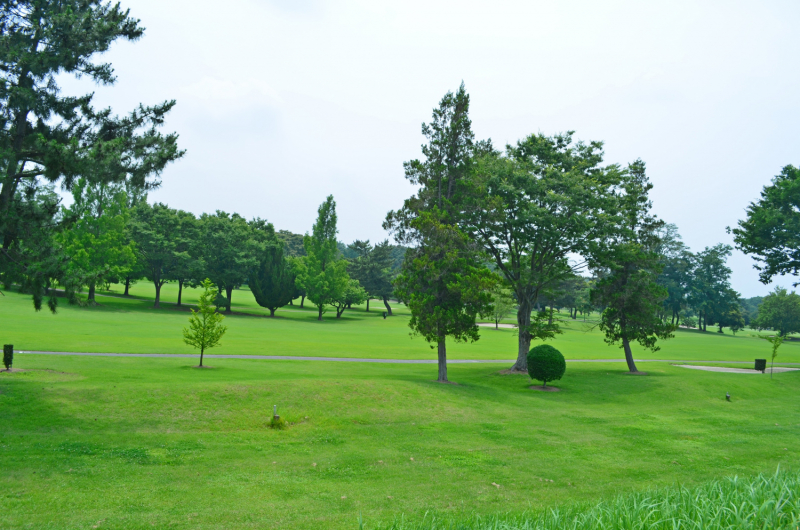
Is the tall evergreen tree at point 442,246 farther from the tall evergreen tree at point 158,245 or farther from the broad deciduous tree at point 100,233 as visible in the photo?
the tall evergreen tree at point 158,245

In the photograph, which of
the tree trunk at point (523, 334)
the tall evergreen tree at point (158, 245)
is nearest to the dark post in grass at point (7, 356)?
the tree trunk at point (523, 334)

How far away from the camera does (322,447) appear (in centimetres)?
1434

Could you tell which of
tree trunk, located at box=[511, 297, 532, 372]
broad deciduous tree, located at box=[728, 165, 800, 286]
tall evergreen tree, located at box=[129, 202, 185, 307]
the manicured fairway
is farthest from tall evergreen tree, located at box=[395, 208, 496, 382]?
tall evergreen tree, located at box=[129, 202, 185, 307]

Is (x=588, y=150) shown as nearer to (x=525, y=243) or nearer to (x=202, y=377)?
(x=525, y=243)

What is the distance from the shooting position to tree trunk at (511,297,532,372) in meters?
33.4

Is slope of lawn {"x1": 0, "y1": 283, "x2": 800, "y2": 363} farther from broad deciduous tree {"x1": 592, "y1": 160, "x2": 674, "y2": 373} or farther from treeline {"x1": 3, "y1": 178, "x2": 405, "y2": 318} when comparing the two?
treeline {"x1": 3, "y1": 178, "x2": 405, "y2": 318}

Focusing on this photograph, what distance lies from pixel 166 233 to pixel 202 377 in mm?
63081

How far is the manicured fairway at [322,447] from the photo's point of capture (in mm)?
9805

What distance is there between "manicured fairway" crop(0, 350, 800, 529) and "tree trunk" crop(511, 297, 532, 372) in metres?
7.72

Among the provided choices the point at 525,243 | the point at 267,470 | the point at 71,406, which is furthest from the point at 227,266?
the point at 267,470

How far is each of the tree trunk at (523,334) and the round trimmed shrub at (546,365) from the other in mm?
5104

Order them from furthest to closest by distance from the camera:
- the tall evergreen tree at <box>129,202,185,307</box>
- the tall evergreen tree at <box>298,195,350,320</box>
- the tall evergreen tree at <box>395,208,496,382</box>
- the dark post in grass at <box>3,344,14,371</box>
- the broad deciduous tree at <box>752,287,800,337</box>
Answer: the broad deciduous tree at <box>752,287,800,337</box>, the tall evergreen tree at <box>298,195,350,320</box>, the tall evergreen tree at <box>129,202,185,307</box>, the tall evergreen tree at <box>395,208,496,382</box>, the dark post in grass at <box>3,344,14,371</box>

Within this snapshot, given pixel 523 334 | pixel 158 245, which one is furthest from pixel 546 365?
pixel 158 245

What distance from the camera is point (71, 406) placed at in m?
15.6
